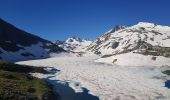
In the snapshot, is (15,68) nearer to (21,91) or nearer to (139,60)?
(21,91)

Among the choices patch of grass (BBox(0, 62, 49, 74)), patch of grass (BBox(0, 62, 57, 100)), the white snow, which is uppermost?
the white snow

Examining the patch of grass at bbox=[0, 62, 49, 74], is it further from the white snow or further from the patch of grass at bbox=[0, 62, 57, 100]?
the white snow

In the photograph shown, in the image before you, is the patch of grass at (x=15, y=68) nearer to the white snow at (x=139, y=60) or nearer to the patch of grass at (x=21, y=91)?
the patch of grass at (x=21, y=91)

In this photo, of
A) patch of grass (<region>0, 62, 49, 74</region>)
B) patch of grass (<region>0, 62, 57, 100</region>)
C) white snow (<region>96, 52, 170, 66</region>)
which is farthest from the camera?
white snow (<region>96, 52, 170, 66</region>)

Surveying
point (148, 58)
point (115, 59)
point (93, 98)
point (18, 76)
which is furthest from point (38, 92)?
point (115, 59)

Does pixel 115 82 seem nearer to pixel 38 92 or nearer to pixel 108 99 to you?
pixel 108 99

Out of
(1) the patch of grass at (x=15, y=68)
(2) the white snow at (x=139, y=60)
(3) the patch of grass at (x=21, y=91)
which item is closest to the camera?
(3) the patch of grass at (x=21, y=91)

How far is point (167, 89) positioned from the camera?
→ 254ft

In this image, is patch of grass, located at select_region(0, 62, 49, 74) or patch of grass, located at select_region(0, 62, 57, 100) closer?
patch of grass, located at select_region(0, 62, 57, 100)

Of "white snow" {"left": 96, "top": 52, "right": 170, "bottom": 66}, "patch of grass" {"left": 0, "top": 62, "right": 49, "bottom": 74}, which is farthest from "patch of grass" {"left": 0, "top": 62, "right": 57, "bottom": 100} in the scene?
"white snow" {"left": 96, "top": 52, "right": 170, "bottom": 66}

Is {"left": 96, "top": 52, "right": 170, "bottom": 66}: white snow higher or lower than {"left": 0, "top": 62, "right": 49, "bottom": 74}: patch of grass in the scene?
higher

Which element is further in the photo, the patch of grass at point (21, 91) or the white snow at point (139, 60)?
the white snow at point (139, 60)

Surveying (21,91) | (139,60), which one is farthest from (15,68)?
(139,60)

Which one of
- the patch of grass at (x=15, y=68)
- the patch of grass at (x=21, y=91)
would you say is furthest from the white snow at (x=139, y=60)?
the patch of grass at (x=21, y=91)
